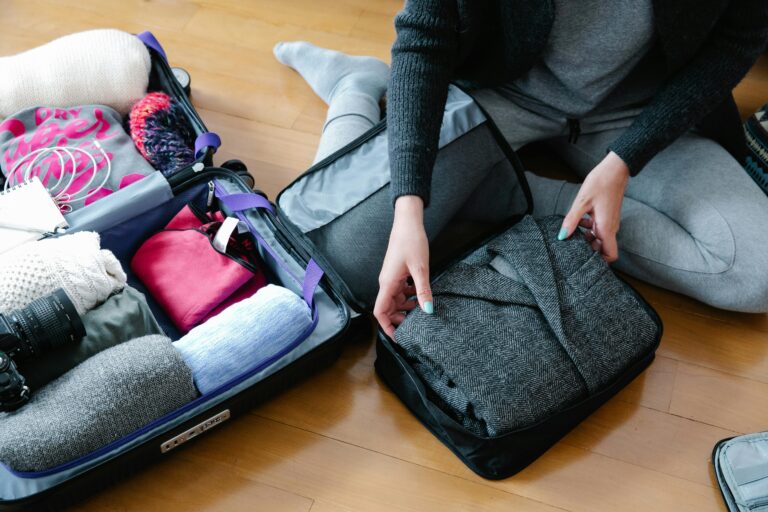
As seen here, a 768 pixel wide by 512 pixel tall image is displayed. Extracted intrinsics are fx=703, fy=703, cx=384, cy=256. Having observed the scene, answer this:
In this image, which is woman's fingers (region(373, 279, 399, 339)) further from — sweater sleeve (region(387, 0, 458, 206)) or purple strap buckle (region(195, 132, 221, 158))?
purple strap buckle (region(195, 132, 221, 158))

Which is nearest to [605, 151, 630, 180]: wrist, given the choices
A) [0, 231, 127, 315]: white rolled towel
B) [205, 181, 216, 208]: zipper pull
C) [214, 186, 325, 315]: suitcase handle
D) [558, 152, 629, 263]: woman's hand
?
[558, 152, 629, 263]: woman's hand

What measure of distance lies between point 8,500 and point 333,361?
0.48 metres

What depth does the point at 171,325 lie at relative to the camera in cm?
112

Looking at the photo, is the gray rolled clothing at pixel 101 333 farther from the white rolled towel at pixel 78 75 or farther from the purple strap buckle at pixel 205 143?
the white rolled towel at pixel 78 75

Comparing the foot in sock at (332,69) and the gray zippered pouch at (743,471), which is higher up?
the foot in sock at (332,69)

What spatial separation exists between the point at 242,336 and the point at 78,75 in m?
0.65

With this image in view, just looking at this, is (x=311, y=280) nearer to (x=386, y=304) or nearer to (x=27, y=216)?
(x=386, y=304)

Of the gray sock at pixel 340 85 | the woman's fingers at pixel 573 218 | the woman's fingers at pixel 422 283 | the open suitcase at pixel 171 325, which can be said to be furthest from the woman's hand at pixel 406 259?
the gray sock at pixel 340 85

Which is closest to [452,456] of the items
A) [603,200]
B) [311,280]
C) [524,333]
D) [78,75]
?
[524,333]

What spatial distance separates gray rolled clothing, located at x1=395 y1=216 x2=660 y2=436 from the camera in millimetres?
953

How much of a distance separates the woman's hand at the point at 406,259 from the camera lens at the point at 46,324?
1.34ft

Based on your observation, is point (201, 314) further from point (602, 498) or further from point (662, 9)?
point (662, 9)

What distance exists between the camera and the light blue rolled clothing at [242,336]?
979mm

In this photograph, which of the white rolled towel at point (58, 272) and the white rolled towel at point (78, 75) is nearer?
the white rolled towel at point (58, 272)
